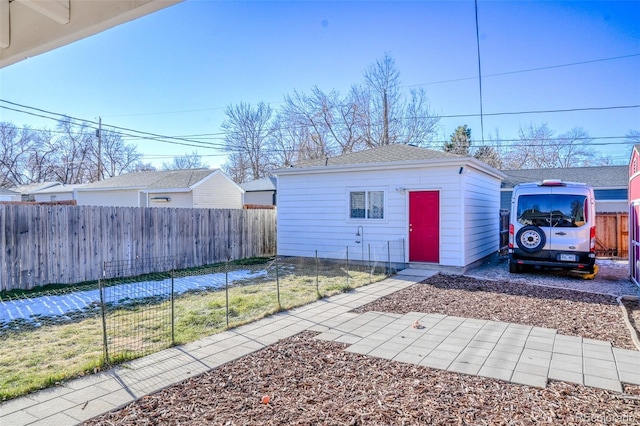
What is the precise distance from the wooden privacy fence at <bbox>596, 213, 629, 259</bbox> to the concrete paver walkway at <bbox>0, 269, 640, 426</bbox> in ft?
37.8

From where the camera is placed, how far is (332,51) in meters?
14.4

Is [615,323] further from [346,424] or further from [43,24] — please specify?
[43,24]

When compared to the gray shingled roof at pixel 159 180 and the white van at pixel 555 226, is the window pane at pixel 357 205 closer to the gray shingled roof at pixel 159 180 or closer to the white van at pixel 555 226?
the white van at pixel 555 226

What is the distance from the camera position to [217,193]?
67.9 feet

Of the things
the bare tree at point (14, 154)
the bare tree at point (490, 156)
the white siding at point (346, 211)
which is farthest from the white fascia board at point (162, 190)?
the bare tree at point (490, 156)

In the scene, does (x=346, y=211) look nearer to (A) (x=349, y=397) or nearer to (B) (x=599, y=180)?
(A) (x=349, y=397)

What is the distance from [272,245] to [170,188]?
738 cm

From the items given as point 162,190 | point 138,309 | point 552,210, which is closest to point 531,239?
point 552,210

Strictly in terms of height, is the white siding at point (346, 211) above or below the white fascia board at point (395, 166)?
below

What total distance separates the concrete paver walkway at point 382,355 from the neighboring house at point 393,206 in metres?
4.60

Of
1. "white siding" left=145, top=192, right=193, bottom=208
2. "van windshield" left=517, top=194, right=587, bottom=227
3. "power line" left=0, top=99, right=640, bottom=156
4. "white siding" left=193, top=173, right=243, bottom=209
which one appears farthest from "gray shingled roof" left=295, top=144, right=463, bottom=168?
"power line" left=0, top=99, right=640, bottom=156

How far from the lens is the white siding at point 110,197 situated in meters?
20.8

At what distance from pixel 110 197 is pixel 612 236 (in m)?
24.0

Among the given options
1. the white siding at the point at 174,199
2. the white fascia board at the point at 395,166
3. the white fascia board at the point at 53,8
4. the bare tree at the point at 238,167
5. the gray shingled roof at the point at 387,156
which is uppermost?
the bare tree at the point at 238,167
